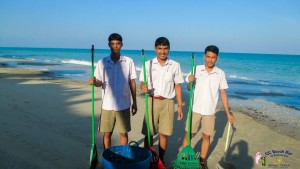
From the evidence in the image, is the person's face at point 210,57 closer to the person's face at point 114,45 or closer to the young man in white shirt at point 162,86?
the young man in white shirt at point 162,86

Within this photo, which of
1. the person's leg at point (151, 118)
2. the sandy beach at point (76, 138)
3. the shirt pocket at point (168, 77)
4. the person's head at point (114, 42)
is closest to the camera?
the person's head at point (114, 42)

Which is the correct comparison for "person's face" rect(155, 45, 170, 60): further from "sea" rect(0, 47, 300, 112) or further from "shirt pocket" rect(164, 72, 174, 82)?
"sea" rect(0, 47, 300, 112)

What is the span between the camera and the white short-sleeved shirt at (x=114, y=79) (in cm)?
389

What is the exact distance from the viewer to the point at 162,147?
4.29 meters

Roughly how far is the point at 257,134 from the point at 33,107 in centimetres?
627

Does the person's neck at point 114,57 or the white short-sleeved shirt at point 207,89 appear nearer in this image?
the person's neck at point 114,57

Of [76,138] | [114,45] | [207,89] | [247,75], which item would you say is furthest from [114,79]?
[247,75]

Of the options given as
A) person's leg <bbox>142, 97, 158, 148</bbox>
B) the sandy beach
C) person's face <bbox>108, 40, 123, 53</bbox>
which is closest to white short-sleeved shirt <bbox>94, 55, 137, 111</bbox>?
person's face <bbox>108, 40, 123, 53</bbox>

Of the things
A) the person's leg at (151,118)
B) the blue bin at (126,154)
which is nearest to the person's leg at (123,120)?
the person's leg at (151,118)

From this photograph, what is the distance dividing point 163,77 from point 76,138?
8.47 ft

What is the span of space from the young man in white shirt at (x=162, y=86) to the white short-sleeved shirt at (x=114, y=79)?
0.30 meters

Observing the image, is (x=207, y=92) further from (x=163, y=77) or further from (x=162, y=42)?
(x=162, y=42)

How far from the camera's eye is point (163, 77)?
13.2 feet

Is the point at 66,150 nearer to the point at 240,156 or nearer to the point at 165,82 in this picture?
the point at 165,82
